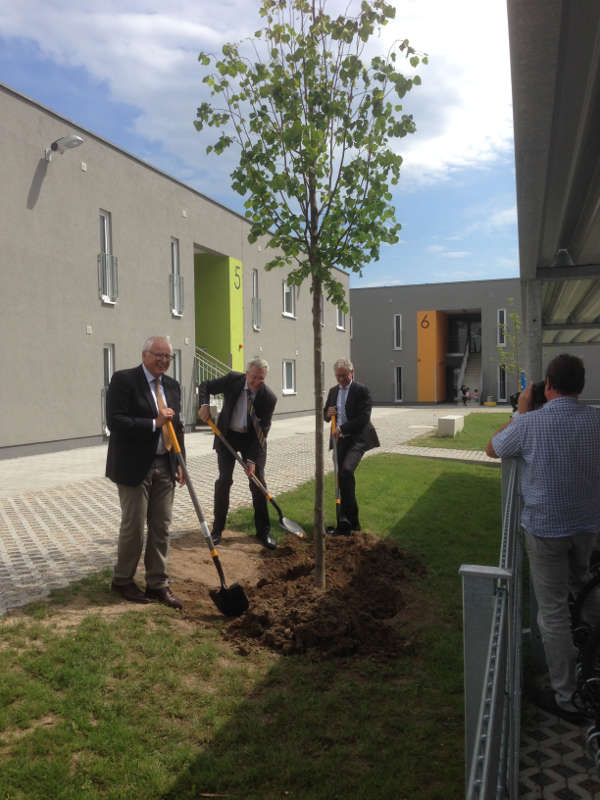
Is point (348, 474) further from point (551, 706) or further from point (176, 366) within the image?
point (176, 366)

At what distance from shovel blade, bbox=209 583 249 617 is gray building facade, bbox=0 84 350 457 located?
34.2 ft

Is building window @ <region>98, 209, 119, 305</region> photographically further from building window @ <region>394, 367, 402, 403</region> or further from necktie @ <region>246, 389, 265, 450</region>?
building window @ <region>394, 367, 402, 403</region>

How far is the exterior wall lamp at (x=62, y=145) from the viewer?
14.4 m

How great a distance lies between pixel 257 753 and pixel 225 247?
70.4 feet

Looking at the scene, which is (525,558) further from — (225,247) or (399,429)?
(225,247)

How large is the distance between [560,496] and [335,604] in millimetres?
2200

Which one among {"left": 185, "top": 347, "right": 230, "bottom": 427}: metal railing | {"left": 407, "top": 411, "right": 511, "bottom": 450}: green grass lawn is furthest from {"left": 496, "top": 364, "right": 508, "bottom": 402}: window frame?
{"left": 185, "top": 347, "right": 230, "bottom": 427}: metal railing

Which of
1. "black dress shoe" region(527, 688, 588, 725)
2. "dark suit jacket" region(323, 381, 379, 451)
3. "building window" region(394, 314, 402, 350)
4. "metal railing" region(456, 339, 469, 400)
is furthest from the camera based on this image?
"building window" region(394, 314, 402, 350)

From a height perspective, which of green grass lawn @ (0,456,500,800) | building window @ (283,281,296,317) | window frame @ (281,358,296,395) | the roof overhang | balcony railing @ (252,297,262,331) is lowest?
green grass lawn @ (0,456,500,800)

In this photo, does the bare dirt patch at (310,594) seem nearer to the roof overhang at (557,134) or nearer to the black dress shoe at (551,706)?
the black dress shoe at (551,706)

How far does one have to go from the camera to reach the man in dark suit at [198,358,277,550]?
7.01 metres

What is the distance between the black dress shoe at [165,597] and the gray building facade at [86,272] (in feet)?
32.7

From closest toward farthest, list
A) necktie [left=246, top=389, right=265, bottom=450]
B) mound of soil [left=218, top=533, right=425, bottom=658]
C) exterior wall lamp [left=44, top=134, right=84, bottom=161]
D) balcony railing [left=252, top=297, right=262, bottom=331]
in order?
mound of soil [left=218, top=533, right=425, bottom=658]
necktie [left=246, top=389, right=265, bottom=450]
exterior wall lamp [left=44, top=134, right=84, bottom=161]
balcony railing [left=252, top=297, right=262, bottom=331]

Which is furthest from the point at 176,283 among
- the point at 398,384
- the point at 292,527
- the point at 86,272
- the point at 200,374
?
the point at 398,384
